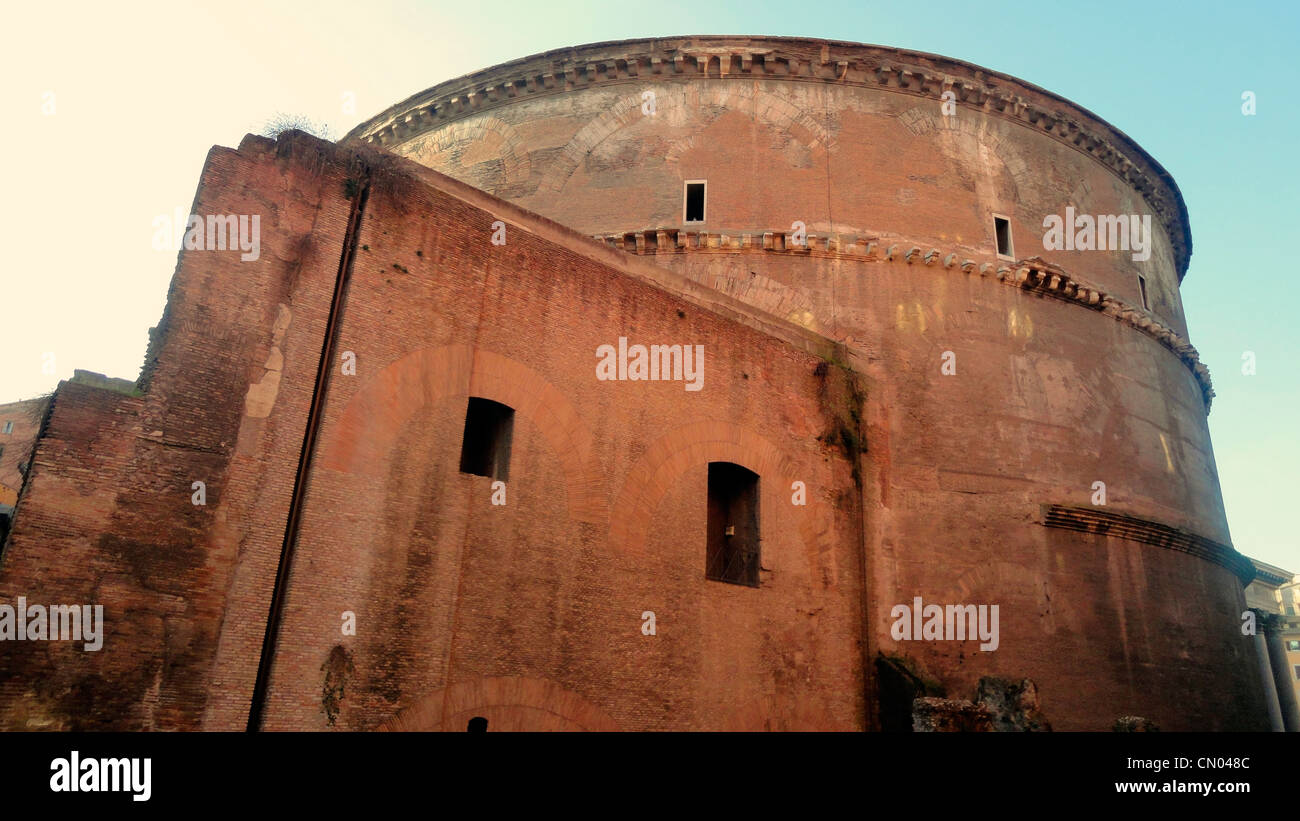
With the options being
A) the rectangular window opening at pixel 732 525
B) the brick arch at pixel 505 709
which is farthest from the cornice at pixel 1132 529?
the brick arch at pixel 505 709

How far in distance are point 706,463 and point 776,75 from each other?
715cm

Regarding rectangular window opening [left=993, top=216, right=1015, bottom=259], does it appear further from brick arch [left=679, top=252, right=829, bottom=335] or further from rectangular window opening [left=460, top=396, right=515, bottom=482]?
rectangular window opening [left=460, top=396, right=515, bottom=482]

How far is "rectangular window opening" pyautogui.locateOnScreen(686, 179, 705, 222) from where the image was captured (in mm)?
12844

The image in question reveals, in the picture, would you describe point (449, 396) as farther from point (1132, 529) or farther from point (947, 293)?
point (1132, 529)

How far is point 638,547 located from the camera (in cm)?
802

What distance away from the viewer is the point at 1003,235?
13.3 meters

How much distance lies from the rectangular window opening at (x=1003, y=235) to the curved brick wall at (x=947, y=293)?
0.17m

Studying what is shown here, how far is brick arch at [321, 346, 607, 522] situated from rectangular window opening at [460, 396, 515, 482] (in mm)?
171

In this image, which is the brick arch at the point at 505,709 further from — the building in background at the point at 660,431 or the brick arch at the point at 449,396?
the brick arch at the point at 449,396

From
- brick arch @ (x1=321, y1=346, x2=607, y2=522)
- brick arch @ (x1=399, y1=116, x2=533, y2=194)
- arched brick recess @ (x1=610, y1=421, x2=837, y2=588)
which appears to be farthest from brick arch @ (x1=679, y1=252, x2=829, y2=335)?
brick arch @ (x1=321, y1=346, x2=607, y2=522)

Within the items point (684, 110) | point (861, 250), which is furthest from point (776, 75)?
point (861, 250)
